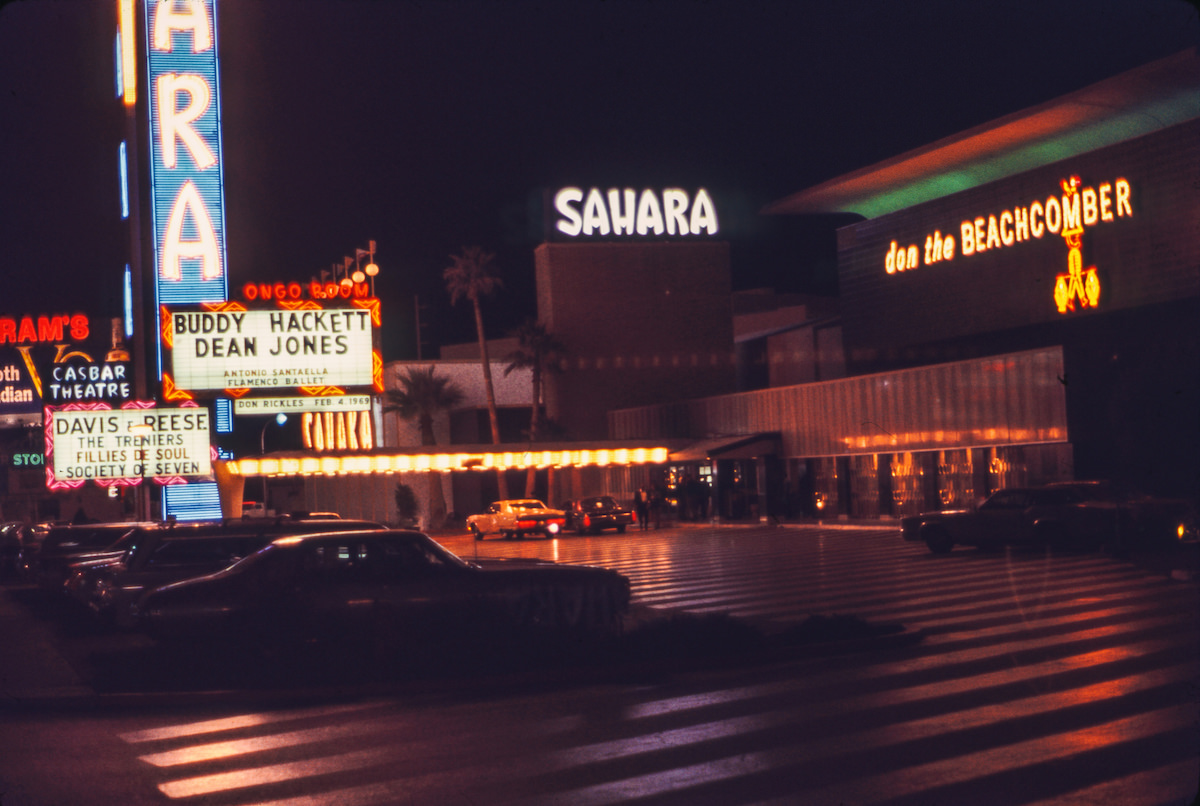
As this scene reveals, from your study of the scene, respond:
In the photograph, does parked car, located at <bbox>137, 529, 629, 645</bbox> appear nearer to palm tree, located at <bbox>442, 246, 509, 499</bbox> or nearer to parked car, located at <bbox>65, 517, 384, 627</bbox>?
parked car, located at <bbox>65, 517, 384, 627</bbox>

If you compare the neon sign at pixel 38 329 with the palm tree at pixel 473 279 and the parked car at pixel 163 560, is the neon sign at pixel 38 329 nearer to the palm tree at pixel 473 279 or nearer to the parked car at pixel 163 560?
the palm tree at pixel 473 279

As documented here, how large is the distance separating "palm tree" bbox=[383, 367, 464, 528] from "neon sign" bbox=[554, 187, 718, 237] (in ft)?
39.3

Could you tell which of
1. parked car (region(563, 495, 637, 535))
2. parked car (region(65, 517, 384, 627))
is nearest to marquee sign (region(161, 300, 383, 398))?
parked car (region(65, 517, 384, 627))

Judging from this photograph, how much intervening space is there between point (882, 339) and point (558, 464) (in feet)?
50.1

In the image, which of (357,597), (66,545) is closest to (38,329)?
(66,545)

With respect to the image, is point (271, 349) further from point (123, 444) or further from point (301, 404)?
point (123, 444)

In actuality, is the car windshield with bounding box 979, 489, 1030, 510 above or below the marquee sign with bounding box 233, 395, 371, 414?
below

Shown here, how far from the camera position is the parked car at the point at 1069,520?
24625 mm

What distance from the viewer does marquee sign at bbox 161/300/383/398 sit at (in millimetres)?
30234

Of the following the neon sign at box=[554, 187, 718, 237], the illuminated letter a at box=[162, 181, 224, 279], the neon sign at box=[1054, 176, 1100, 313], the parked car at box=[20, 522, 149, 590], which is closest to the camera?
the parked car at box=[20, 522, 149, 590]

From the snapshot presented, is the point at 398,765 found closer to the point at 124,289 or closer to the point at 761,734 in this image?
the point at 761,734

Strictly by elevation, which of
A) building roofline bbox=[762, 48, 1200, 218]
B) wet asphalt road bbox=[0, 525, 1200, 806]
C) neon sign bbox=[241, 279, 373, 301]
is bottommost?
wet asphalt road bbox=[0, 525, 1200, 806]

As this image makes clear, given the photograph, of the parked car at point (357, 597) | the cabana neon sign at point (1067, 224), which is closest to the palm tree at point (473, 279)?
the cabana neon sign at point (1067, 224)

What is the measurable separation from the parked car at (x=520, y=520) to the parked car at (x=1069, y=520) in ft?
69.8
